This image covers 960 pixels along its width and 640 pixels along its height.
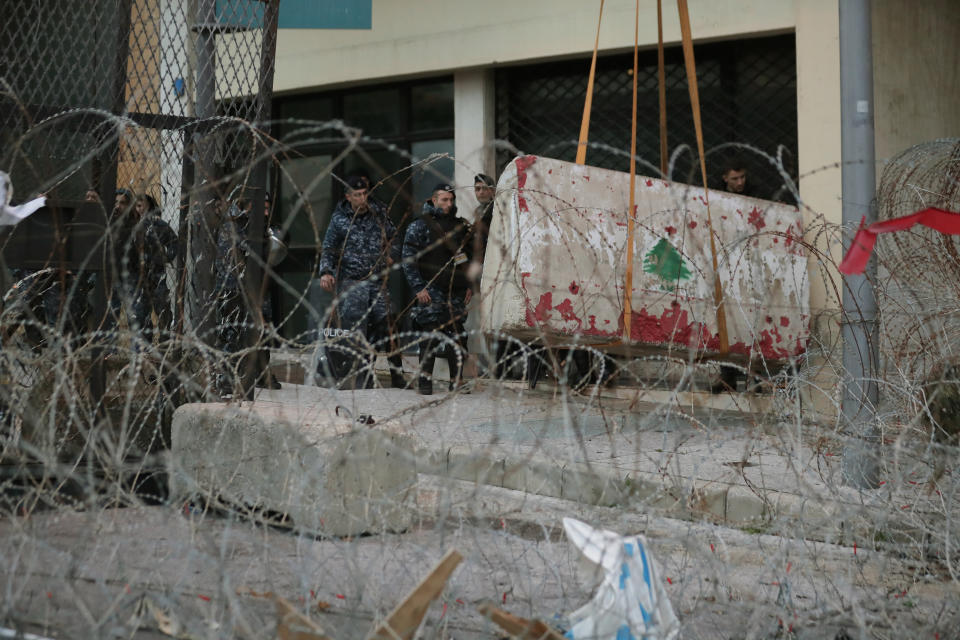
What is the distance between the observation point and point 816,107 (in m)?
8.05

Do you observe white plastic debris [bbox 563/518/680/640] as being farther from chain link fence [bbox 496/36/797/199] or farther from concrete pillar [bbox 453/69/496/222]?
concrete pillar [bbox 453/69/496/222]

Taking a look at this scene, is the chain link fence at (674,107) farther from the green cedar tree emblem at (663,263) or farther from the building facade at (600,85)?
the green cedar tree emblem at (663,263)

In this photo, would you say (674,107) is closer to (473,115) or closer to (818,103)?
(818,103)

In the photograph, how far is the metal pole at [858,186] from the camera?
484cm

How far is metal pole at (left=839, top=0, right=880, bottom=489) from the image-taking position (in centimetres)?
484

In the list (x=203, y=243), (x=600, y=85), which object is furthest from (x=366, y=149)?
(x=203, y=243)

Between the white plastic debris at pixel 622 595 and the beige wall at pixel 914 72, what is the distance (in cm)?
600

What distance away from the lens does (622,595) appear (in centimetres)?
248

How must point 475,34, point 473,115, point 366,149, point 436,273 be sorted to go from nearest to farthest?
point 436,273 → point 475,34 → point 473,115 → point 366,149

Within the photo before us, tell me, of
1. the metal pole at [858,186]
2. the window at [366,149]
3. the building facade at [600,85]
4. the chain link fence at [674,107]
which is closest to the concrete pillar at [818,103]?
the building facade at [600,85]

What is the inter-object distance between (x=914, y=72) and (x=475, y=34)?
12.3 feet

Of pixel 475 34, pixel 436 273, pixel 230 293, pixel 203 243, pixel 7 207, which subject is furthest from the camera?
pixel 475 34

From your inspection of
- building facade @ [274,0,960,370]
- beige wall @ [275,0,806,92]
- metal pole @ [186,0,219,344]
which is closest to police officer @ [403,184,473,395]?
building facade @ [274,0,960,370]

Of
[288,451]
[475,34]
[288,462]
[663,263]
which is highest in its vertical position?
[475,34]
